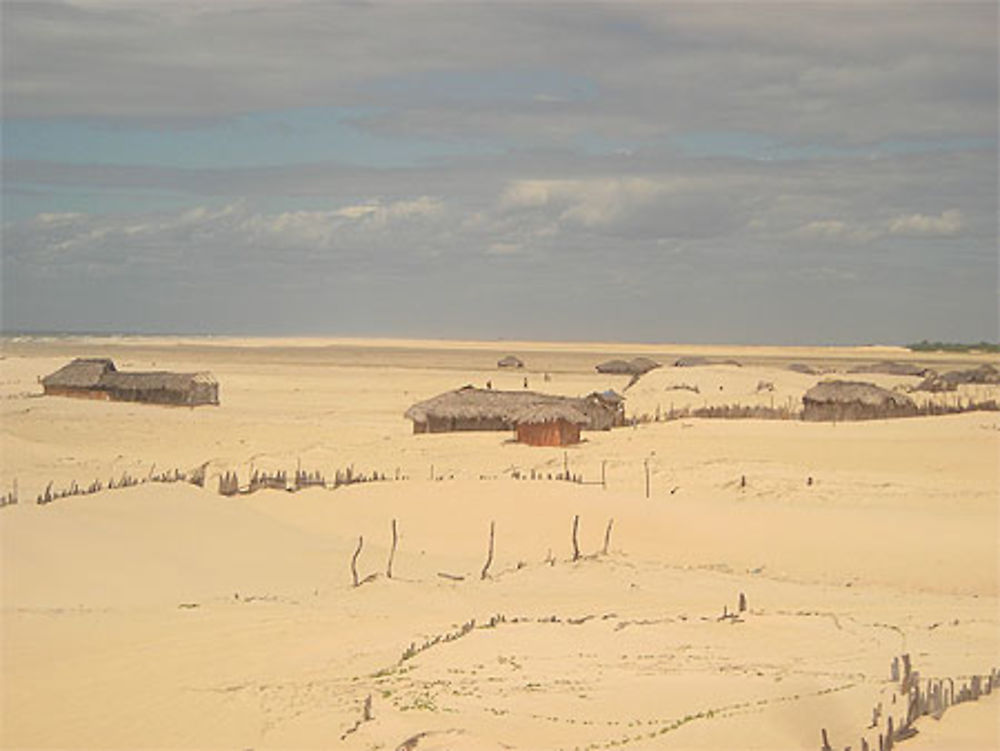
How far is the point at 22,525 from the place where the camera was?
13.9m

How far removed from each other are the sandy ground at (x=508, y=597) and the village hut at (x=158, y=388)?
8.98m

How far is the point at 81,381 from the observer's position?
3688cm

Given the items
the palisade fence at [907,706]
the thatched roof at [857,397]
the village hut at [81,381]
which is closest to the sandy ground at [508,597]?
the palisade fence at [907,706]

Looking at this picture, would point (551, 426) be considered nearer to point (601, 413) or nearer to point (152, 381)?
point (601, 413)

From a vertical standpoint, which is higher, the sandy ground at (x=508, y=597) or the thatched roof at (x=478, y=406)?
the thatched roof at (x=478, y=406)

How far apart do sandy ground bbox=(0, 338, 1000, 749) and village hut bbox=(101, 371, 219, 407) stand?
29.5 feet

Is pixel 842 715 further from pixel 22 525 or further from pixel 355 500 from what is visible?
pixel 355 500

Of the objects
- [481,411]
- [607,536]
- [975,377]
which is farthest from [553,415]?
[975,377]

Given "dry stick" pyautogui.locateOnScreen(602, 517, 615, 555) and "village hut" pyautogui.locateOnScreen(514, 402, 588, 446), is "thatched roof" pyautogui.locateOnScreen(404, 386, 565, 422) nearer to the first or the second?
"village hut" pyautogui.locateOnScreen(514, 402, 588, 446)

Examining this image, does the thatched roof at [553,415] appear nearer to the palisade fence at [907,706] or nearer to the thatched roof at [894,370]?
the palisade fence at [907,706]

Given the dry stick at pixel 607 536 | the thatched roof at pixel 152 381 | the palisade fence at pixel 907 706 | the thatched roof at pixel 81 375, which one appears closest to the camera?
the palisade fence at pixel 907 706

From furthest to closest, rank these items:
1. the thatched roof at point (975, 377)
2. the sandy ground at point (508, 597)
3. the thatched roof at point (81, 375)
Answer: the thatched roof at point (975, 377), the thatched roof at point (81, 375), the sandy ground at point (508, 597)

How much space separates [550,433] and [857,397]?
7.73 metres

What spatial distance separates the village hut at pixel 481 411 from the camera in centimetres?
2878
